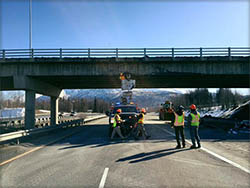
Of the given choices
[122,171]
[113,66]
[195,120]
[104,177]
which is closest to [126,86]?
[113,66]

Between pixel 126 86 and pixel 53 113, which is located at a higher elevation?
pixel 126 86

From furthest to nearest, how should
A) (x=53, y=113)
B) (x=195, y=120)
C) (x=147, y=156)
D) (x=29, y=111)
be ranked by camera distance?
(x=53, y=113), (x=29, y=111), (x=195, y=120), (x=147, y=156)

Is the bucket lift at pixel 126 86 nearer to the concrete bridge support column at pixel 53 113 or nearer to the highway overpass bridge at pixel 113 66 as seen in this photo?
the highway overpass bridge at pixel 113 66

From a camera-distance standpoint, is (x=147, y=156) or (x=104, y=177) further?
(x=147, y=156)

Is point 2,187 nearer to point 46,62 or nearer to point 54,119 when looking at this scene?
point 46,62

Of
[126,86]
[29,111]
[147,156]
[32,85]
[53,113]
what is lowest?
[147,156]

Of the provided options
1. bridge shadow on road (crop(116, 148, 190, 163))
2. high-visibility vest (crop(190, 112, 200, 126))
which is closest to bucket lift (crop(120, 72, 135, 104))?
high-visibility vest (crop(190, 112, 200, 126))

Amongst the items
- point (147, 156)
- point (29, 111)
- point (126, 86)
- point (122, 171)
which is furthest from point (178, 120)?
point (29, 111)

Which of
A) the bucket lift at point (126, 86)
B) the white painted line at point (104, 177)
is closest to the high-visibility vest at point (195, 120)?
the white painted line at point (104, 177)

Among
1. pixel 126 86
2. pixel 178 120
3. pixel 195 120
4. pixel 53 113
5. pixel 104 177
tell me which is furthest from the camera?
pixel 53 113

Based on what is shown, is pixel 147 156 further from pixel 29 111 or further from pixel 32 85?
pixel 32 85

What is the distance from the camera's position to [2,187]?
4938 mm

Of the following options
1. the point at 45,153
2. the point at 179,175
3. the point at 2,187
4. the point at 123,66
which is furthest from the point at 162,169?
the point at 123,66

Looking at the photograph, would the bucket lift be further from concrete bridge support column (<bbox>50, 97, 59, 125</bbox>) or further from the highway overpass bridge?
concrete bridge support column (<bbox>50, 97, 59, 125</bbox>)
